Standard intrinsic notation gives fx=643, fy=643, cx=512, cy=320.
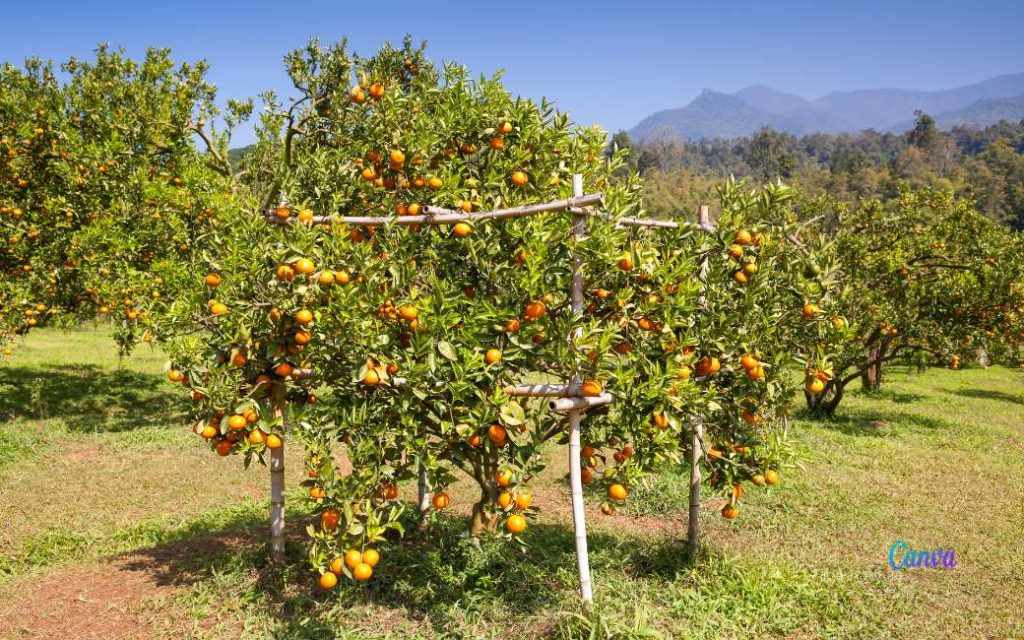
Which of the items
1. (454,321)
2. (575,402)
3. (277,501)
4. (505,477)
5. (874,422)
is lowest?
(874,422)

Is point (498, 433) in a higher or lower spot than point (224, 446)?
higher

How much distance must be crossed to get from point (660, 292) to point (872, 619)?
3025 millimetres

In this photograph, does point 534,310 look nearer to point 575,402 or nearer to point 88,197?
point 575,402

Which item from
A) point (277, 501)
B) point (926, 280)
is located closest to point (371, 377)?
point (277, 501)

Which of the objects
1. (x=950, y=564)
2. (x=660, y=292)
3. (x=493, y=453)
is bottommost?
(x=950, y=564)

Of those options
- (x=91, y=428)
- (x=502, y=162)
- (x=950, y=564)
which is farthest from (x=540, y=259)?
(x=91, y=428)

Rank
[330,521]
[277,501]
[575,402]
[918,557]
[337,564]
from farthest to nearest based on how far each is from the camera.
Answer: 1. [918,557]
2. [277,501]
3. [575,402]
4. [330,521]
5. [337,564]

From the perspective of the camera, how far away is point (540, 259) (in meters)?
3.97

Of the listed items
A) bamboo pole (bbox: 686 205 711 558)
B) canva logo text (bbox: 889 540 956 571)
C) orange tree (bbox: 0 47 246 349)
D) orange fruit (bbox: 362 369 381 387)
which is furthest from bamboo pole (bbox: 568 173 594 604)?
orange tree (bbox: 0 47 246 349)

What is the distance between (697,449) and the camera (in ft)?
17.5

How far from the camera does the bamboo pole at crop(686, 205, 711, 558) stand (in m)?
4.64

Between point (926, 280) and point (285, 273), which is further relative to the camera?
point (926, 280)

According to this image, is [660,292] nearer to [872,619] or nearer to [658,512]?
[872,619]

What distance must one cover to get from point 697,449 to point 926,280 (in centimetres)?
902
